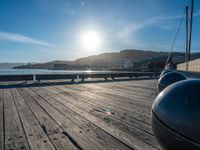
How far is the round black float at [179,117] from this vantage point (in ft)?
5.36

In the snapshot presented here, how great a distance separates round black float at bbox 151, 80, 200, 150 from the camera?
1633 mm

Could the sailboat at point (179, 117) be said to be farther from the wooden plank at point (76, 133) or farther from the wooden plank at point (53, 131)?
the wooden plank at point (53, 131)

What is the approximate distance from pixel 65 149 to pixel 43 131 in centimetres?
87

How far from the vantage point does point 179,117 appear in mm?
1731

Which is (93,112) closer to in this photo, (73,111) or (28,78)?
(73,111)

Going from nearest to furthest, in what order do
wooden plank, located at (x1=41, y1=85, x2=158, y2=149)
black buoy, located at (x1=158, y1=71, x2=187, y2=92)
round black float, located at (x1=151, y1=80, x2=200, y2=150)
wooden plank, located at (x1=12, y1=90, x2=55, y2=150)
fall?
round black float, located at (x1=151, y1=80, x2=200, y2=150) < wooden plank, located at (x1=12, y1=90, x2=55, y2=150) < wooden plank, located at (x1=41, y1=85, x2=158, y2=149) < black buoy, located at (x1=158, y1=71, x2=187, y2=92)

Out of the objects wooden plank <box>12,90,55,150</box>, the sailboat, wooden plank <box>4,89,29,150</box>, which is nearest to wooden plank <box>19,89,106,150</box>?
wooden plank <box>12,90,55,150</box>

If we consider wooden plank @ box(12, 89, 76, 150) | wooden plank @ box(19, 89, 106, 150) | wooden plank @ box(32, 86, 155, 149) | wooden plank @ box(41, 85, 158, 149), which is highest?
wooden plank @ box(12, 89, 76, 150)

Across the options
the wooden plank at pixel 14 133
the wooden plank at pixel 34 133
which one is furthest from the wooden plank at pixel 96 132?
the wooden plank at pixel 14 133

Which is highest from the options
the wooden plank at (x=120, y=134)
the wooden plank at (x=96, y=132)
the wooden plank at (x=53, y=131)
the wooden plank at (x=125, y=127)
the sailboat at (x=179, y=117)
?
the sailboat at (x=179, y=117)

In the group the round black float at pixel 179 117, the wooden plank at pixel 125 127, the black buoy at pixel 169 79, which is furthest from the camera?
the black buoy at pixel 169 79

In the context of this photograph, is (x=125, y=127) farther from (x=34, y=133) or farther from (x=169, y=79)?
(x=169, y=79)

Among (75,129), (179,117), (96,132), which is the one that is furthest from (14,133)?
(179,117)

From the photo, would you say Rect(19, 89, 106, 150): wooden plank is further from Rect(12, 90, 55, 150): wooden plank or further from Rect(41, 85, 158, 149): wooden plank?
Rect(41, 85, 158, 149): wooden plank
